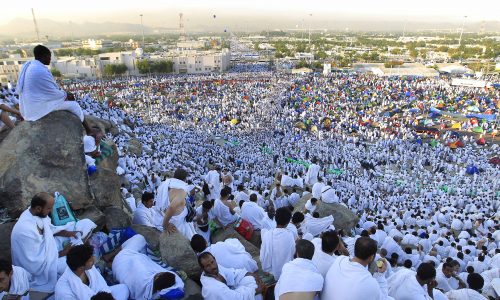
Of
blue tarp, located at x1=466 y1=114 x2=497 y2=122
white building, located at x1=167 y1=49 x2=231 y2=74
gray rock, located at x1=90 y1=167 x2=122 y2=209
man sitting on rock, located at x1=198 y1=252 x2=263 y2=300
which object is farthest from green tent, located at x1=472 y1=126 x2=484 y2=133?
white building, located at x1=167 y1=49 x2=231 y2=74

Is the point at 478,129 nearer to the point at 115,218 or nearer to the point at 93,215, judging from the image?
the point at 115,218

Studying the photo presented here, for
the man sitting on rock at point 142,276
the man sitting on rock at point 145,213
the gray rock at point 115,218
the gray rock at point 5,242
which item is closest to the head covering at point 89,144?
the gray rock at point 115,218

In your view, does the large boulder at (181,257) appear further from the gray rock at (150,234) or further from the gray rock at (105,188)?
the gray rock at (105,188)

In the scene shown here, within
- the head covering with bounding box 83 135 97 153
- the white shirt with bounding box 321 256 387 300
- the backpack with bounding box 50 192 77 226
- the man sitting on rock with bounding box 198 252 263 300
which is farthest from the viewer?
the head covering with bounding box 83 135 97 153

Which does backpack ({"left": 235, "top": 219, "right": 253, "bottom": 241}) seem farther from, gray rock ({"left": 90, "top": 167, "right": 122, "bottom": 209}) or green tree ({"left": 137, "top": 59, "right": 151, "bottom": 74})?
green tree ({"left": 137, "top": 59, "right": 151, "bottom": 74})

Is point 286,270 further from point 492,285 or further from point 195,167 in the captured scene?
point 195,167

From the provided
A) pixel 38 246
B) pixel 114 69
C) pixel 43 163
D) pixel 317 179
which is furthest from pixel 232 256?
pixel 114 69
